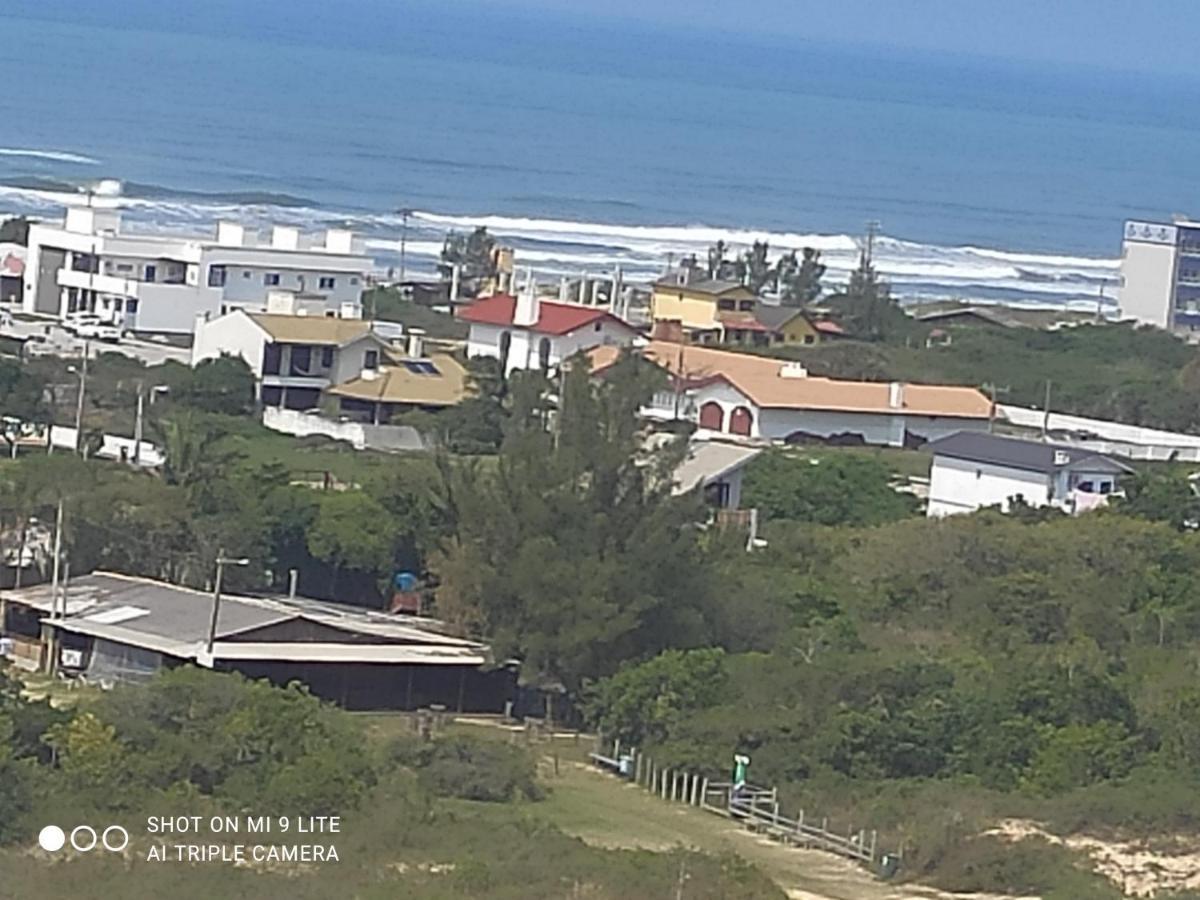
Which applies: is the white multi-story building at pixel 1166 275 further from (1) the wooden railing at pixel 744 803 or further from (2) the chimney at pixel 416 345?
(1) the wooden railing at pixel 744 803

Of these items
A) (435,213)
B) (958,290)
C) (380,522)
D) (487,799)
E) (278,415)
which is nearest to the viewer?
(487,799)

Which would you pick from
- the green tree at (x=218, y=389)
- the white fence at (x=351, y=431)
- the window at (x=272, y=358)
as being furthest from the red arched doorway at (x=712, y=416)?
the green tree at (x=218, y=389)

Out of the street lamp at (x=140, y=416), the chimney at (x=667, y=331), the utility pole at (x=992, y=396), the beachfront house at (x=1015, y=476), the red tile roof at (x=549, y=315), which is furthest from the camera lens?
the chimney at (x=667, y=331)

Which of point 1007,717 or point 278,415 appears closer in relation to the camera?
point 1007,717

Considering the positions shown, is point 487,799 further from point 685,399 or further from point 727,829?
point 685,399

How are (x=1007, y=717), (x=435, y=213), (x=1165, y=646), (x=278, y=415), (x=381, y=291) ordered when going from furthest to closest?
(x=435, y=213)
(x=381, y=291)
(x=278, y=415)
(x=1165, y=646)
(x=1007, y=717)

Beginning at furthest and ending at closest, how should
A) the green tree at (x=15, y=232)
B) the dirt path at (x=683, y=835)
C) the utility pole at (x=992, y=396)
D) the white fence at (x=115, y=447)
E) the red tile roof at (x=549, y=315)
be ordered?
the green tree at (x=15, y=232)
the red tile roof at (x=549, y=315)
the utility pole at (x=992, y=396)
the white fence at (x=115, y=447)
the dirt path at (x=683, y=835)

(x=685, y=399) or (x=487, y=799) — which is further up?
(x=685, y=399)

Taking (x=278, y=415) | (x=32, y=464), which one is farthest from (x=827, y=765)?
(x=278, y=415)
